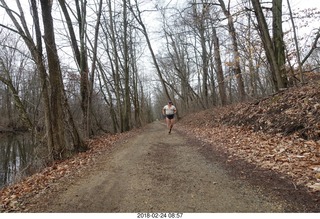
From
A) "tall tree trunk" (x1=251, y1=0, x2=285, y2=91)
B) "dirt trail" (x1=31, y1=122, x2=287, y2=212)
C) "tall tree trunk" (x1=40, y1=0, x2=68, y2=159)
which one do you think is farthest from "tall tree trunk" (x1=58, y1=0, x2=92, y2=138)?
"tall tree trunk" (x1=251, y1=0, x2=285, y2=91)

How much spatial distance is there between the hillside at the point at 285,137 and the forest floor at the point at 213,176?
18mm

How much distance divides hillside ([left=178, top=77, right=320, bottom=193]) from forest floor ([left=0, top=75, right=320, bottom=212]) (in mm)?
18

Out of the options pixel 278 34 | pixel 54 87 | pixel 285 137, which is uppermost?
pixel 278 34

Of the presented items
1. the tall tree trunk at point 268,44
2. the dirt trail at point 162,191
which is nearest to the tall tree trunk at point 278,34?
the tall tree trunk at point 268,44

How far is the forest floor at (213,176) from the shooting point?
326 cm

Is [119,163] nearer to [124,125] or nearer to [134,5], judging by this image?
[124,125]

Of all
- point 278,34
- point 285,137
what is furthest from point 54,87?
point 278,34

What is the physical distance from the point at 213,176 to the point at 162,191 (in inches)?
48.5

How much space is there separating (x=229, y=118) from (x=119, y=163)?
279 inches

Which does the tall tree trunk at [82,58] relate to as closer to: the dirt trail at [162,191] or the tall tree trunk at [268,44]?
the dirt trail at [162,191]

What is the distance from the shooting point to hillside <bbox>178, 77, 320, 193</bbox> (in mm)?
4090

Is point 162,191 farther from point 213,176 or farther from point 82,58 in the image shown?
point 82,58

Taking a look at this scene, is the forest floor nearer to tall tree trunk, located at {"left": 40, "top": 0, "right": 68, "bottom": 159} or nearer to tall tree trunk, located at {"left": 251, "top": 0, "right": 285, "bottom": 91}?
tall tree trunk, located at {"left": 40, "top": 0, "right": 68, "bottom": 159}

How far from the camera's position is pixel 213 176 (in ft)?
14.4
